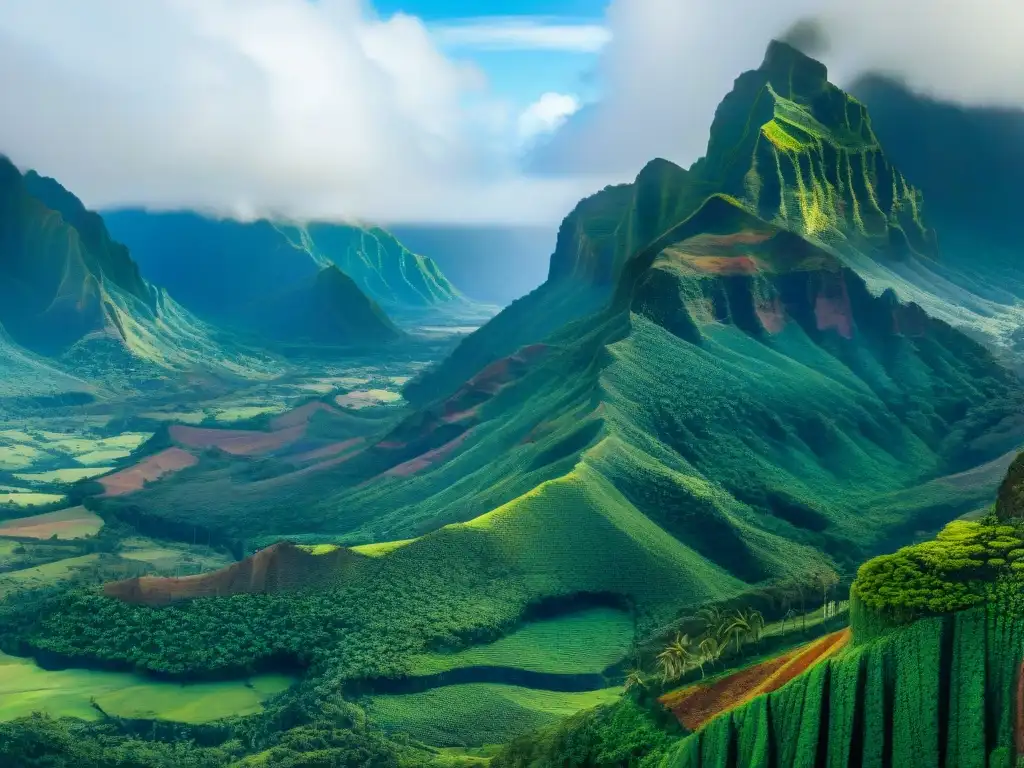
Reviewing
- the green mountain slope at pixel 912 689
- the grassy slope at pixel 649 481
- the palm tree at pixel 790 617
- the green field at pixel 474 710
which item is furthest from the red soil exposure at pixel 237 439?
the green mountain slope at pixel 912 689

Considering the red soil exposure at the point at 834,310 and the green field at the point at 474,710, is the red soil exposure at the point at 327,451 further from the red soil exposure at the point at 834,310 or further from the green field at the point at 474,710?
the green field at the point at 474,710

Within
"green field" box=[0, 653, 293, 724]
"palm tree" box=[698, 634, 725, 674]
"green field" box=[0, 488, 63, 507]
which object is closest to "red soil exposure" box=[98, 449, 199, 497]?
"green field" box=[0, 488, 63, 507]

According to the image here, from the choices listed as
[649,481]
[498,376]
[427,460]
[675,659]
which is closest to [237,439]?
[498,376]

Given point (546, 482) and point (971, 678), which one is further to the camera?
point (546, 482)

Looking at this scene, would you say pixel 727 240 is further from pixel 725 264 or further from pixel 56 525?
pixel 56 525

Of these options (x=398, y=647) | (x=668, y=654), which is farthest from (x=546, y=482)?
(x=668, y=654)

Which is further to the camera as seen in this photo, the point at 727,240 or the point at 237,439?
the point at 237,439

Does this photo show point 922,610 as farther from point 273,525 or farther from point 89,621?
point 273,525
